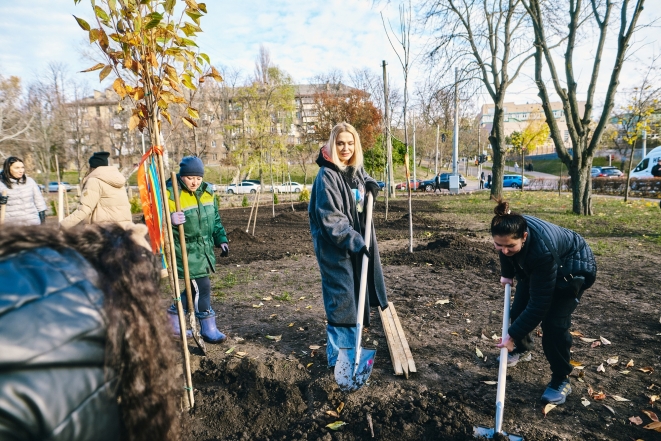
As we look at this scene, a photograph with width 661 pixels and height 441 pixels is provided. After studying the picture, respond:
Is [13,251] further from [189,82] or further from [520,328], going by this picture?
[520,328]

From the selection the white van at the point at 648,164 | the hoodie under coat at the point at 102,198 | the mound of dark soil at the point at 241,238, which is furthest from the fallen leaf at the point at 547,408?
the white van at the point at 648,164

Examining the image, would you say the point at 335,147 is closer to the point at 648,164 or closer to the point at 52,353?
the point at 52,353

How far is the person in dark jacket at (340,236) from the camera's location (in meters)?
3.06

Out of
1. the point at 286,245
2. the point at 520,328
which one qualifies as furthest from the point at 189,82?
the point at 286,245

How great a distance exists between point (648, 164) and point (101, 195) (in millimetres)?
27866

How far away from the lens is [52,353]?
0.67 metres

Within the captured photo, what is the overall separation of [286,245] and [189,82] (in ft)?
22.8

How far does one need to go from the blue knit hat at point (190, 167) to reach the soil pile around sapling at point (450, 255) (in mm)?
4454

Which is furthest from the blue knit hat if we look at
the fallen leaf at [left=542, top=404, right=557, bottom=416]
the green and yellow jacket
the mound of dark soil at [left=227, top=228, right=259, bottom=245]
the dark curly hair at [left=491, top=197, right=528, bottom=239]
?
the mound of dark soil at [left=227, top=228, right=259, bottom=245]

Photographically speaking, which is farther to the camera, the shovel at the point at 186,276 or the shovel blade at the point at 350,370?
the shovel blade at the point at 350,370

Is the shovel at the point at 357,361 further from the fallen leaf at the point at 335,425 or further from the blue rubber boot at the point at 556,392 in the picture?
the blue rubber boot at the point at 556,392

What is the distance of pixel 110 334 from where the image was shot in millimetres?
783

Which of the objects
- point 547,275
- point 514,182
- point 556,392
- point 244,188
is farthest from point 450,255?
point 244,188

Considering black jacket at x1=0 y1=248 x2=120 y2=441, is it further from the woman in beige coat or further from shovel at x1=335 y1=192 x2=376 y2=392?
the woman in beige coat
